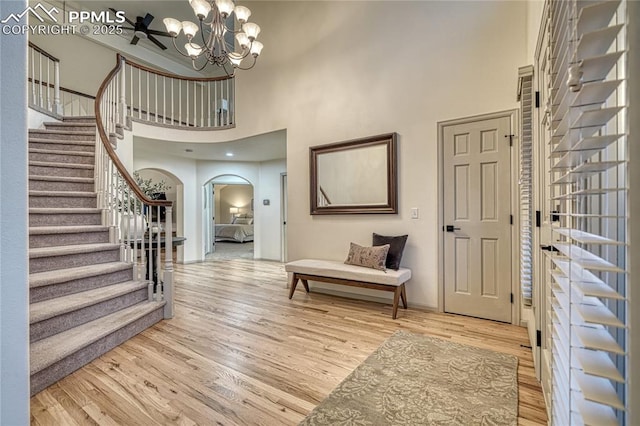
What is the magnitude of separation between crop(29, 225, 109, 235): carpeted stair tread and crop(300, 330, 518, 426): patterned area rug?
2.84 m

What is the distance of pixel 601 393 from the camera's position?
679 millimetres

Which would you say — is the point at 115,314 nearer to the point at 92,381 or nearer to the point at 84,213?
the point at 92,381

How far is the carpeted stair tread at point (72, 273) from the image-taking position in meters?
2.34

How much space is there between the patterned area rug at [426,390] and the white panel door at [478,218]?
821 mm

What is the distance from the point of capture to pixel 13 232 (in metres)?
0.77

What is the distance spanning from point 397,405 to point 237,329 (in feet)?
5.43

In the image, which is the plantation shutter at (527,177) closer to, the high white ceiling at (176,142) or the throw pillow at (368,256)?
the throw pillow at (368,256)

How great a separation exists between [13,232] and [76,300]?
2.14 meters

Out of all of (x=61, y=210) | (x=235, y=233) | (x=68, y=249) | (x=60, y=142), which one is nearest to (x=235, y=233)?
(x=235, y=233)

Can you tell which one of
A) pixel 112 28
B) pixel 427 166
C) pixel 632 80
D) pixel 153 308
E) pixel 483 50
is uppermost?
pixel 112 28

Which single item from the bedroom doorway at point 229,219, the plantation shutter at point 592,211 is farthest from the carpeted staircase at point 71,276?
the bedroom doorway at point 229,219

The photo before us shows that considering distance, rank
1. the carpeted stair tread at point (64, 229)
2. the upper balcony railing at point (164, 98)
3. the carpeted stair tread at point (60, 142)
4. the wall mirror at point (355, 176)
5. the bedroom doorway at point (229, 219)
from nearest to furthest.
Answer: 1. the carpeted stair tread at point (64, 229)
2. the wall mirror at point (355, 176)
3. the carpeted stair tread at point (60, 142)
4. the upper balcony railing at point (164, 98)
5. the bedroom doorway at point (229, 219)

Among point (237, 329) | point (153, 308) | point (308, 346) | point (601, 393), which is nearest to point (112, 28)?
point (153, 308)

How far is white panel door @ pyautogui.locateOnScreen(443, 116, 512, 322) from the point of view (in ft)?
9.66
